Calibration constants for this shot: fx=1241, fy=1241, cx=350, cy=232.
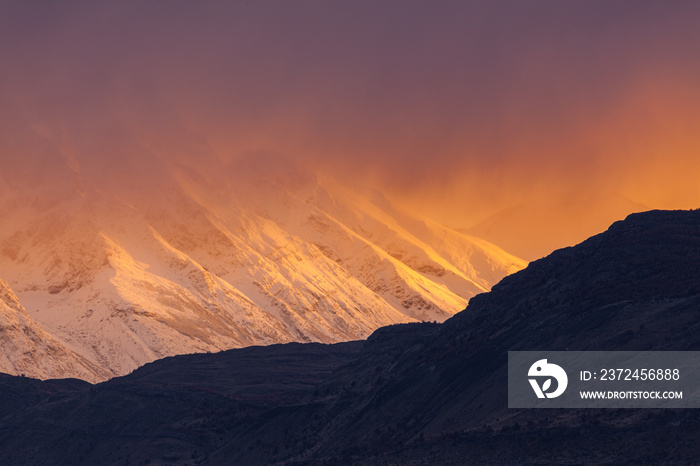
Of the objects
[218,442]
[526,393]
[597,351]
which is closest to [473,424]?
[526,393]

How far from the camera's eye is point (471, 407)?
133 metres

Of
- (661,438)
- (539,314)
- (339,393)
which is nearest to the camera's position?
(661,438)

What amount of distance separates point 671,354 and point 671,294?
20.6m

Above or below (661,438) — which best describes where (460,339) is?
above

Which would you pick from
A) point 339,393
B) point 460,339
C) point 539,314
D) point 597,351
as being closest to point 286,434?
point 339,393

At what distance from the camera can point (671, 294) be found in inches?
5438

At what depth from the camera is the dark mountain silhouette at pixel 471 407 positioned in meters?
114

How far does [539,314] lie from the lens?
497ft

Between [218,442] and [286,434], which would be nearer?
[286,434]

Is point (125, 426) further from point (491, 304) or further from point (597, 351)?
point (597, 351)

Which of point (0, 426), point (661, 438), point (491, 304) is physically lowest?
point (661, 438)

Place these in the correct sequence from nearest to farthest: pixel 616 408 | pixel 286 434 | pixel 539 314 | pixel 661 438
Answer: pixel 661 438 < pixel 616 408 < pixel 539 314 < pixel 286 434

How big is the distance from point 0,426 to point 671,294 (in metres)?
111

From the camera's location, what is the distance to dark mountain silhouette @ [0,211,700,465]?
11450 cm
